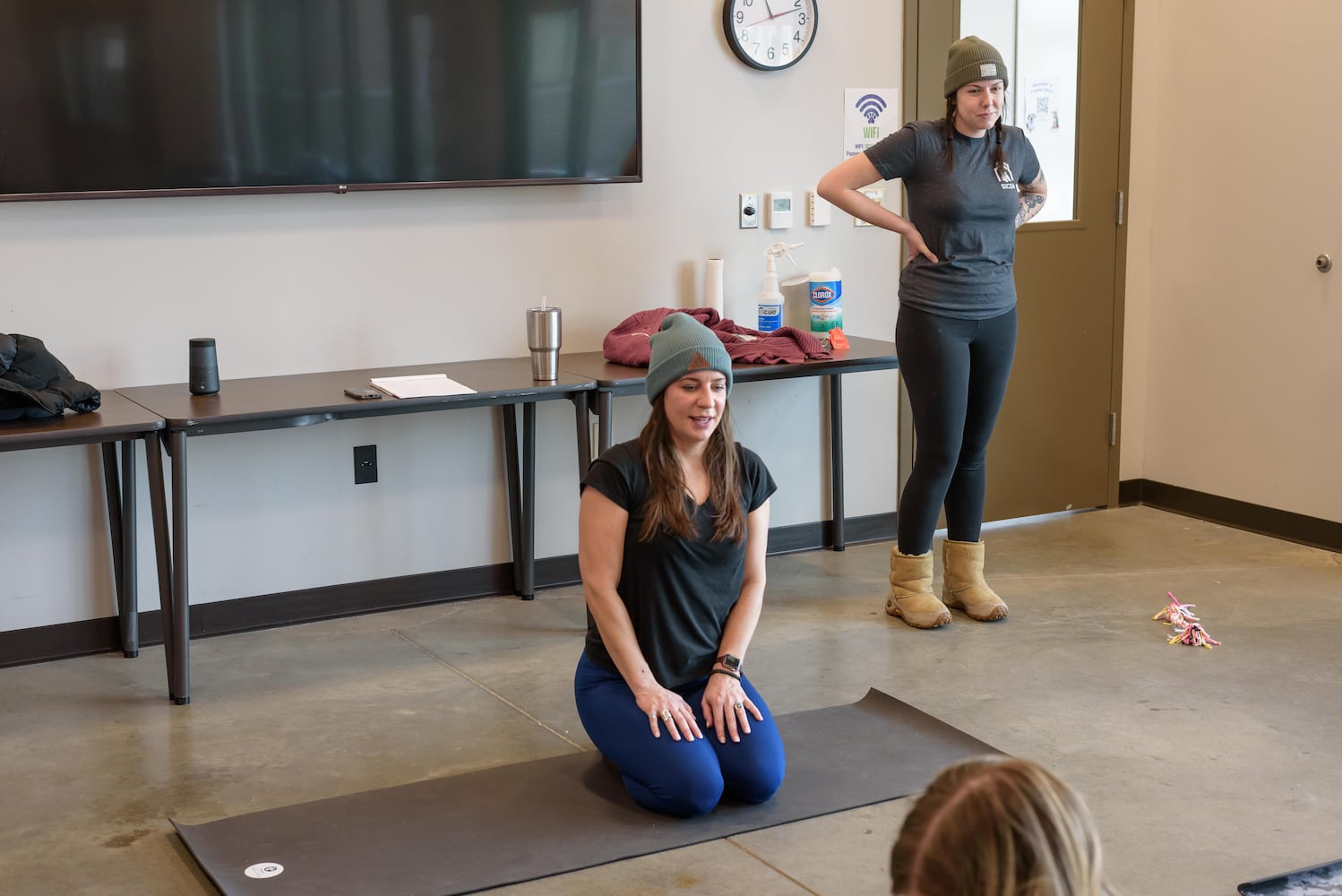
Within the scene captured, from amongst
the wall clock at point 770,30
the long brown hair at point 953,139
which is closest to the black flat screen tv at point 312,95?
the wall clock at point 770,30

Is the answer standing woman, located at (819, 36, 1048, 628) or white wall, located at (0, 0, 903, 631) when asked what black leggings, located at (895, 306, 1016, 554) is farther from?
white wall, located at (0, 0, 903, 631)

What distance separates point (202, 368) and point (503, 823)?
1.52 meters

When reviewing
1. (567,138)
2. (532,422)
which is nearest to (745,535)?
(532,422)

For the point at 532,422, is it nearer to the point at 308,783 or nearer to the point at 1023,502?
the point at 308,783

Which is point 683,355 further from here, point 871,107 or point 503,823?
point 871,107

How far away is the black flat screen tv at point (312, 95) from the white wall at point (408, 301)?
0.39 ft

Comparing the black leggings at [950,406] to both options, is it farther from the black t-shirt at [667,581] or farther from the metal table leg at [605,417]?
the black t-shirt at [667,581]

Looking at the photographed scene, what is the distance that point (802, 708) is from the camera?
10.6ft

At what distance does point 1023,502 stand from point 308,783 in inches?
116

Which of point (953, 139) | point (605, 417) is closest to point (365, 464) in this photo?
point (605, 417)

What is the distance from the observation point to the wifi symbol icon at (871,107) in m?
4.49

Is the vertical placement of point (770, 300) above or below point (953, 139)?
below

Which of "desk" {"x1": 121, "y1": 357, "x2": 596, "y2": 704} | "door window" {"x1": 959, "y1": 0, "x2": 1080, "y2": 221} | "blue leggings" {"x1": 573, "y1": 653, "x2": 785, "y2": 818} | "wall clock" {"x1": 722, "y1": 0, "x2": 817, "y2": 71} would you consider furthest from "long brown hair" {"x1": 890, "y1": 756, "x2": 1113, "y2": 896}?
"door window" {"x1": 959, "y1": 0, "x2": 1080, "y2": 221}

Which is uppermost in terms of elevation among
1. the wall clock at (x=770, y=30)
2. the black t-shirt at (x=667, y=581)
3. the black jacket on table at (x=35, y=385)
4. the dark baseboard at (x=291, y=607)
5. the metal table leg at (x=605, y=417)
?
the wall clock at (x=770, y=30)
